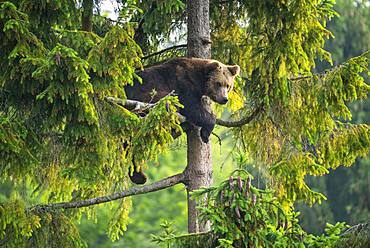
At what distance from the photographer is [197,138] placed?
9.10m

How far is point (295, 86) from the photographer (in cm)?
895

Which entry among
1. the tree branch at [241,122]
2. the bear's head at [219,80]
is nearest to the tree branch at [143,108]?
the tree branch at [241,122]

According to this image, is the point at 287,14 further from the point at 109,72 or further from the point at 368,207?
the point at 368,207

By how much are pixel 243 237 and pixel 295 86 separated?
3.47 meters

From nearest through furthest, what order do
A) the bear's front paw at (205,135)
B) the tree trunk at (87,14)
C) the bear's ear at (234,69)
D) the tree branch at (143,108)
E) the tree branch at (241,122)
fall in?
1. the tree branch at (143,108)
2. the tree trunk at (87,14)
3. the bear's front paw at (205,135)
4. the tree branch at (241,122)
5. the bear's ear at (234,69)

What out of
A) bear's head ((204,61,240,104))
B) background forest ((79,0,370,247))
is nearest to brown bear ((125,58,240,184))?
bear's head ((204,61,240,104))

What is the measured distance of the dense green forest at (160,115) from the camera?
590cm

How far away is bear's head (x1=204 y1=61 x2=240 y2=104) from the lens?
9414mm

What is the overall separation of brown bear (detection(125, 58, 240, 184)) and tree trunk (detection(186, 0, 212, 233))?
0.51ft

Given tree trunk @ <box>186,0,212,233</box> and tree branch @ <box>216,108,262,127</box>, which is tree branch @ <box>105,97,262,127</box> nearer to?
tree branch @ <box>216,108,262,127</box>

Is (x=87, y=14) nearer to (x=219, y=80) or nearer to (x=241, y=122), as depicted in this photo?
(x=219, y=80)

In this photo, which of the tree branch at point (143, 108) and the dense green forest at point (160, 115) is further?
the tree branch at point (143, 108)

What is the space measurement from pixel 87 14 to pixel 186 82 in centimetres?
152

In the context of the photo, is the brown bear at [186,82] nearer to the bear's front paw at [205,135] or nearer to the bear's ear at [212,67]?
the bear's ear at [212,67]
